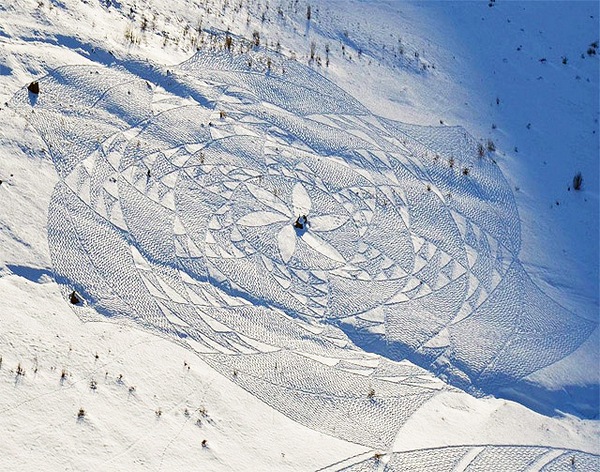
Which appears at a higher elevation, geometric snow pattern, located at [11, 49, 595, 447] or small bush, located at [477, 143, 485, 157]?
small bush, located at [477, 143, 485, 157]

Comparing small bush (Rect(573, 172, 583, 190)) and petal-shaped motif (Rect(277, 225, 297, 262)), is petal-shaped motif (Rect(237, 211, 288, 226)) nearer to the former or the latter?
petal-shaped motif (Rect(277, 225, 297, 262))

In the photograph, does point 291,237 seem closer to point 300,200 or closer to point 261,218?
point 261,218

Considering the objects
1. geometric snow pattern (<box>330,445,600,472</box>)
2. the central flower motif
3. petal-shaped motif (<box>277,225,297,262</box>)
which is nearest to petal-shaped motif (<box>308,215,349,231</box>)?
the central flower motif

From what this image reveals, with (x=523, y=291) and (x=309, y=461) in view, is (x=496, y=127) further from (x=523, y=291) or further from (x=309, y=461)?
(x=309, y=461)

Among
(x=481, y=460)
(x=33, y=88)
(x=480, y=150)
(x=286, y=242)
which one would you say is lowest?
(x=481, y=460)

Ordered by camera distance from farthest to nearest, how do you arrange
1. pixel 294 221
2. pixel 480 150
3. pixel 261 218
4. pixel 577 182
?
pixel 480 150 → pixel 577 182 → pixel 294 221 → pixel 261 218

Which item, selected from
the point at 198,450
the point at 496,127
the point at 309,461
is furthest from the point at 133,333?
the point at 496,127

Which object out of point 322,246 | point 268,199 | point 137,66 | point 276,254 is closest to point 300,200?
point 268,199
